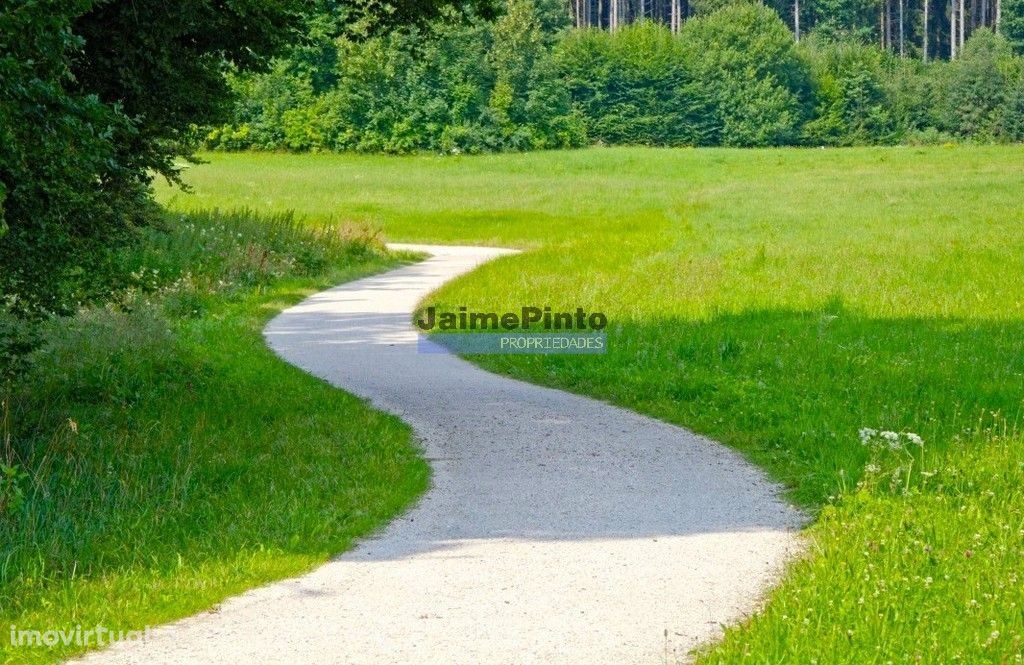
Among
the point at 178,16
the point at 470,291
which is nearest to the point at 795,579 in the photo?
the point at 178,16

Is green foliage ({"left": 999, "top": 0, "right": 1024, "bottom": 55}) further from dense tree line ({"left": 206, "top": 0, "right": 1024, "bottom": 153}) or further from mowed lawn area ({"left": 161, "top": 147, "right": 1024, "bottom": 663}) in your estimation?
mowed lawn area ({"left": 161, "top": 147, "right": 1024, "bottom": 663})

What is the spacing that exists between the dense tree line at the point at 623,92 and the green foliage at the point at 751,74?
4.4 inches

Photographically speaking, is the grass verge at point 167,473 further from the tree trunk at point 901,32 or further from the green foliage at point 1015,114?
the tree trunk at point 901,32

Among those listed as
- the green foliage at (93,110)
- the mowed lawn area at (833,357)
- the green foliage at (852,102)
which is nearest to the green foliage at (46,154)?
the green foliage at (93,110)

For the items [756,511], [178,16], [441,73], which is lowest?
[756,511]

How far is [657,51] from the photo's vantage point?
10062 cm

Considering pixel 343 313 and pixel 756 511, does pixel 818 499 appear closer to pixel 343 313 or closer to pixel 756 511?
pixel 756 511

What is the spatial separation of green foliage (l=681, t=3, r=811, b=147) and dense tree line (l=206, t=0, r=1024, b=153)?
0.11 meters

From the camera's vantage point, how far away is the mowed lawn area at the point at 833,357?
21.9ft

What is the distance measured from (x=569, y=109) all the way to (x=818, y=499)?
87762mm

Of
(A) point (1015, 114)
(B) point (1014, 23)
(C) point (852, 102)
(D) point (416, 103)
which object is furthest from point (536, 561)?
(B) point (1014, 23)

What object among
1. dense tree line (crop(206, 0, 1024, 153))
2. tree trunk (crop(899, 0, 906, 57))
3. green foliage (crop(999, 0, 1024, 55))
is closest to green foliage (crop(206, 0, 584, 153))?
dense tree line (crop(206, 0, 1024, 153))

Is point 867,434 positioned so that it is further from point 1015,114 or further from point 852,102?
point 852,102

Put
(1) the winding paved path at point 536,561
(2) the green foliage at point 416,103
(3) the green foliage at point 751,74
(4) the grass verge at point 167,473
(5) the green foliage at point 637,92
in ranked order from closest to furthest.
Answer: (1) the winding paved path at point 536,561
(4) the grass verge at point 167,473
(2) the green foliage at point 416,103
(5) the green foliage at point 637,92
(3) the green foliage at point 751,74
